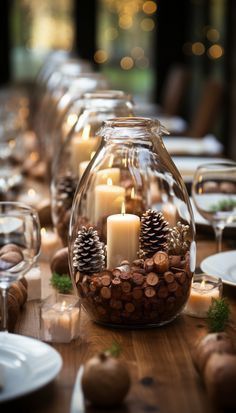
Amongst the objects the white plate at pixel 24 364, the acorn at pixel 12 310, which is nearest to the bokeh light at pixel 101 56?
the acorn at pixel 12 310

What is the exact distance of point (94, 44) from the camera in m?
8.58

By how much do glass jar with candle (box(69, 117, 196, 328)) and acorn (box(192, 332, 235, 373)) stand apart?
199 mm

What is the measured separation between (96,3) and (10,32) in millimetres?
946

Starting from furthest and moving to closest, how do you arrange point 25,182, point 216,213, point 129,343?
point 25,182
point 216,213
point 129,343

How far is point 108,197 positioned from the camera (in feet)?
4.86

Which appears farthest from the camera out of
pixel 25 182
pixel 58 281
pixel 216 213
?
pixel 25 182

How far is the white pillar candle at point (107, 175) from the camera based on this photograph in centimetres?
145

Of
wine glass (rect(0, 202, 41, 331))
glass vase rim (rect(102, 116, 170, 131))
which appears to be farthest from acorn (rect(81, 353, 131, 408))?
glass vase rim (rect(102, 116, 170, 131))

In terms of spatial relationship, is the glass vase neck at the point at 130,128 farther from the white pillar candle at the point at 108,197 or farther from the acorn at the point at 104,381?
the acorn at the point at 104,381

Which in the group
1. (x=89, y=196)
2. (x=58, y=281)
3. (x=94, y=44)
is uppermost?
(x=89, y=196)

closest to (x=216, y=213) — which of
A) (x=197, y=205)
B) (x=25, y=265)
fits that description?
(x=197, y=205)

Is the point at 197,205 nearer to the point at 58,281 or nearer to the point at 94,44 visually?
the point at 58,281

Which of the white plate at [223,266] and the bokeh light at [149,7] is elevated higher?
the white plate at [223,266]

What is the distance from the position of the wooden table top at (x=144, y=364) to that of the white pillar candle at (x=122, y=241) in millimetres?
108
